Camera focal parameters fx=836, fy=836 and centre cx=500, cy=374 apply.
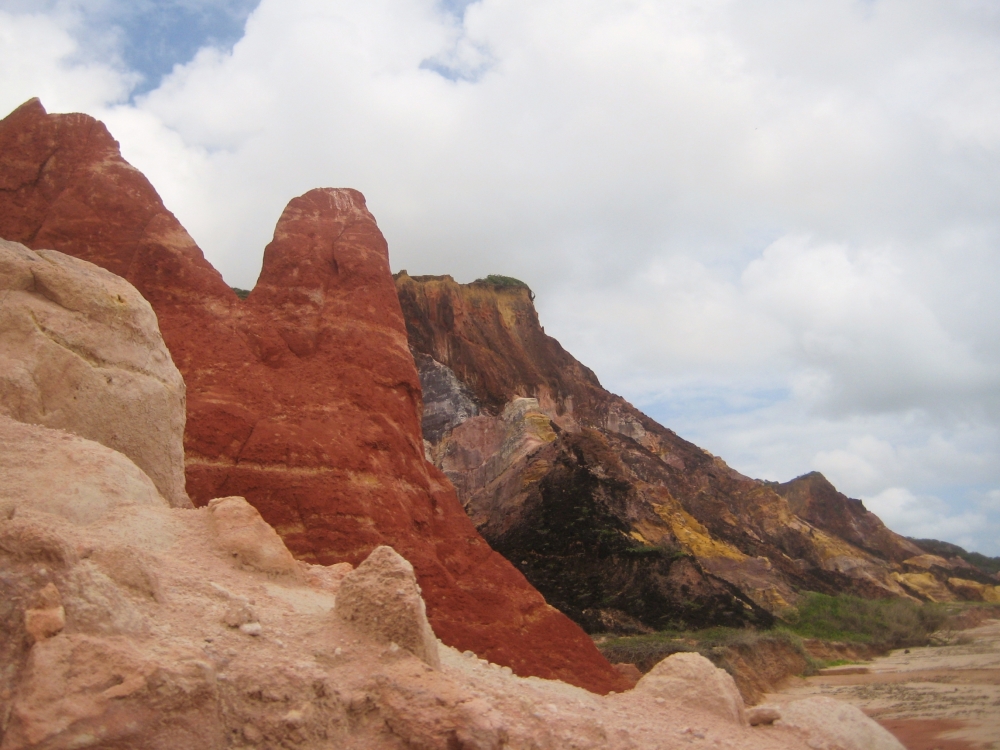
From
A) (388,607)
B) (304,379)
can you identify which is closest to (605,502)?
(304,379)

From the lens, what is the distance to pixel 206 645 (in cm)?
441

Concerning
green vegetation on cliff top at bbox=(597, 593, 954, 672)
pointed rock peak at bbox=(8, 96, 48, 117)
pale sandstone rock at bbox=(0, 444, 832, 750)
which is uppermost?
pointed rock peak at bbox=(8, 96, 48, 117)

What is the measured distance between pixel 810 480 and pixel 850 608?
35013mm

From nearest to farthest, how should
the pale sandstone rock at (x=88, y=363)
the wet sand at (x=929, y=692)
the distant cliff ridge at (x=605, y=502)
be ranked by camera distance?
the pale sandstone rock at (x=88, y=363), the wet sand at (x=929, y=692), the distant cliff ridge at (x=605, y=502)

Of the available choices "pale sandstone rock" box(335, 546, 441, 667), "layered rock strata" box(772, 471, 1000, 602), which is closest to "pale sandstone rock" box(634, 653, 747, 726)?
"pale sandstone rock" box(335, 546, 441, 667)

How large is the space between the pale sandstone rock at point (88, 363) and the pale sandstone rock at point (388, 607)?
349 cm

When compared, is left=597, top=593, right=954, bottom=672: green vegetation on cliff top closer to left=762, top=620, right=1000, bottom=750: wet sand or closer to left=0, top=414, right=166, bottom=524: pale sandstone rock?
left=762, top=620, right=1000, bottom=750: wet sand

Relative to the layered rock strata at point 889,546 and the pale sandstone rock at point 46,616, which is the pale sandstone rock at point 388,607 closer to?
the pale sandstone rock at point 46,616

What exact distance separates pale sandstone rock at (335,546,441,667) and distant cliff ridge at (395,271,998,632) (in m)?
18.3

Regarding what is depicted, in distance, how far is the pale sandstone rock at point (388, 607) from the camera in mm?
5255

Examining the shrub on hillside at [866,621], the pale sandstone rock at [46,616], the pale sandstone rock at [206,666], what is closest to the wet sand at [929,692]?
the shrub on hillside at [866,621]

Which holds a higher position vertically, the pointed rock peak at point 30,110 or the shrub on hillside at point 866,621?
the pointed rock peak at point 30,110

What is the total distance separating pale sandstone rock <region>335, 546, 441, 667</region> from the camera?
17.2 ft

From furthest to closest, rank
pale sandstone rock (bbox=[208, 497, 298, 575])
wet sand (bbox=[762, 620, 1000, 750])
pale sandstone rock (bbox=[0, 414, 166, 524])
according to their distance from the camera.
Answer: wet sand (bbox=[762, 620, 1000, 750]) < pale sandstone rock (bbox=[208, 497, 298, 575]) < pale sandstone rock (bbox=[0, 414, 166, 524])
